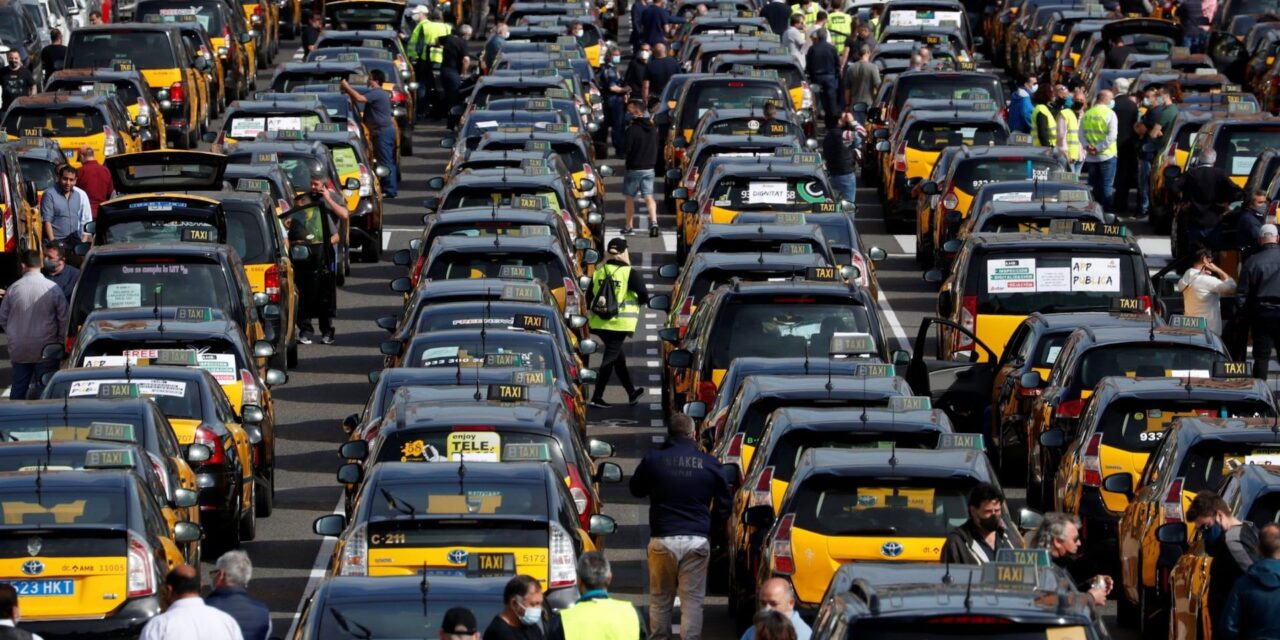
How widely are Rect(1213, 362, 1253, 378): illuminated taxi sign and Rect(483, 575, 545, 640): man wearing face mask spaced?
832 cm

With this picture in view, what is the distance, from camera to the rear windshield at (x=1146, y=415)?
1922 centimetres

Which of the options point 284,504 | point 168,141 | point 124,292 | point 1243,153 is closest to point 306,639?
point 284,504

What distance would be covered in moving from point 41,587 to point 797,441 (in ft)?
14.5

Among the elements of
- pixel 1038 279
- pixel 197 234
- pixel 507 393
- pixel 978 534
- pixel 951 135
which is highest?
pixel 978 534

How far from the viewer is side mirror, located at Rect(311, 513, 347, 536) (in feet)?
55.0

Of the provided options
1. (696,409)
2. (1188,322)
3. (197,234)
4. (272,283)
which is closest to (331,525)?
(696,409)

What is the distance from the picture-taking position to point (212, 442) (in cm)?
2048

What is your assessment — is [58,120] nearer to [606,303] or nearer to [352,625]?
[606,303]

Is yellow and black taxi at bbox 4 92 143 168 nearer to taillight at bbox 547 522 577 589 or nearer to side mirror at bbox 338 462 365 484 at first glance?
side mirror at bbox 338 462 365 484

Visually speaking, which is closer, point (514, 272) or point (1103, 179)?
point (514, 272)

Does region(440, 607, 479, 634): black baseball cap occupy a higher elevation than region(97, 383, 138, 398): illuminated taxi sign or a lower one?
higher

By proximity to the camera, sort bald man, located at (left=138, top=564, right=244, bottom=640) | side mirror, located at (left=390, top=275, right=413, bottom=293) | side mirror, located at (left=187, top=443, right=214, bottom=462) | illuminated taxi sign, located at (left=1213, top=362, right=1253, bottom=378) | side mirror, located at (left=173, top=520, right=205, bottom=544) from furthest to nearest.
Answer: side mirror, located at (left=390, top=275, right=413, bottom=293) → illuminated taxi sign, located at (left=1213, top=362, right=1253, bottom=378) → side mirror, located at (left=187, top=443, right=214, bottom=462) → side mirror, located at (left=173, top=520, right=205, bottom=544) → bald man, located at (left=138, top=564, right=244, bottom=640)

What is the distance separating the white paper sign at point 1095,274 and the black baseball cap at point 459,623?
12.8m

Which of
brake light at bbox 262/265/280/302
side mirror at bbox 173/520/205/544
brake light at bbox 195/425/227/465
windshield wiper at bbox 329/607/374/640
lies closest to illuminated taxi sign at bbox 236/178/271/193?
brake light at bbox 262/265/280/302
